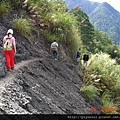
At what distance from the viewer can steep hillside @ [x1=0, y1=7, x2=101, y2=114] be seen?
648 centimetres

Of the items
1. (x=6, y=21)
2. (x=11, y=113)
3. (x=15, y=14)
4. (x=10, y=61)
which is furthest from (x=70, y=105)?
(x=15, y=14)

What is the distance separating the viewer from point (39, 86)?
8508 millimetres

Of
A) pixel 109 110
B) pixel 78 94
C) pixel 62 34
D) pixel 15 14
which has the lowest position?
pixel 109 110

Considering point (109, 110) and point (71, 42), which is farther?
point (71, 42)

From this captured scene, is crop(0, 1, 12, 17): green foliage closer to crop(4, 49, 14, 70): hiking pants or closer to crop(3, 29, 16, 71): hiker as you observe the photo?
crop(3, 29, 16, 71): hiker

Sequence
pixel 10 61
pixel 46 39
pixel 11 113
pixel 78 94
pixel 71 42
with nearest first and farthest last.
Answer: pixel 11 113 → pixel 10 61 → pixel 78 94 → pixel 46 39 → pixel 71 42

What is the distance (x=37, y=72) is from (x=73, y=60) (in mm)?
7051

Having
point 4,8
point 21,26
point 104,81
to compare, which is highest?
point 4,8

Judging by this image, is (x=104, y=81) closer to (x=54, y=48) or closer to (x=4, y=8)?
(x=54, y=48)

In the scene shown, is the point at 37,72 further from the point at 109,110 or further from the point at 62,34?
the point at 62,34

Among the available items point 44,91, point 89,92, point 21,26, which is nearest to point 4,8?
point 21,26

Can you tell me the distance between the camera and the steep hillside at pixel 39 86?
6.48 metres

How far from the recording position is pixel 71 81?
12078 mm

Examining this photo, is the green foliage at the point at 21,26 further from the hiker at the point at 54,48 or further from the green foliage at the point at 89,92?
the green foliage at the point at 89,92
